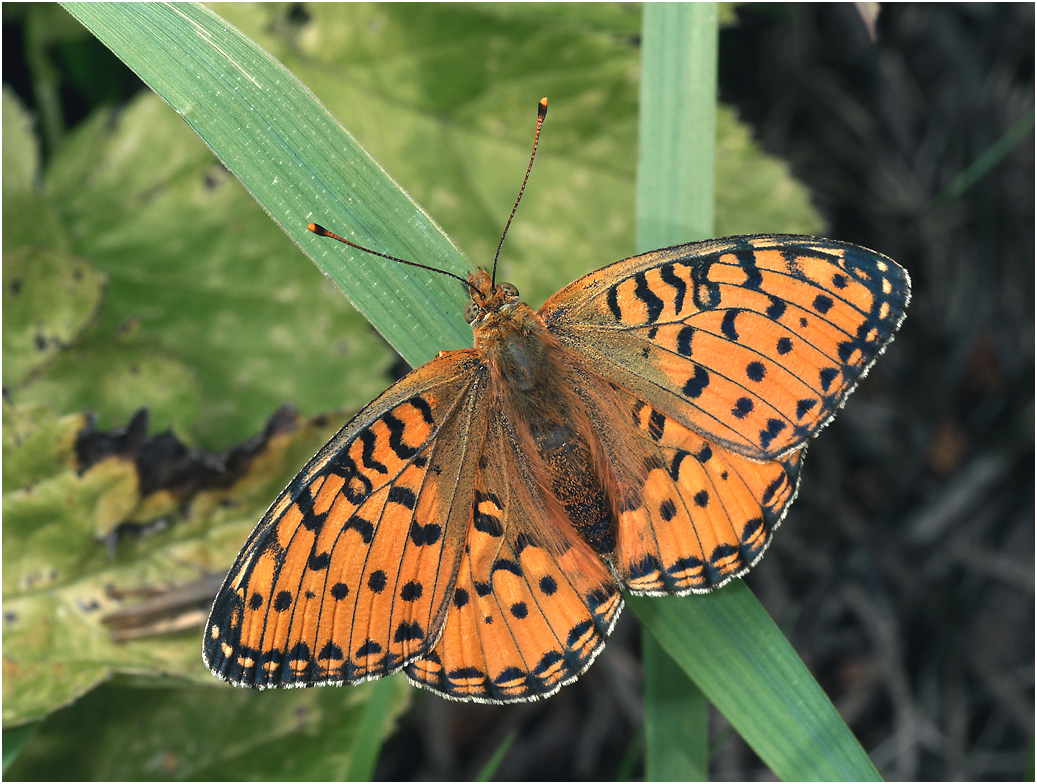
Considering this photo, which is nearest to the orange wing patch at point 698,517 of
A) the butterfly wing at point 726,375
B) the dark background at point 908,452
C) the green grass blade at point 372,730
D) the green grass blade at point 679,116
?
the butterfly wing at point 726,375

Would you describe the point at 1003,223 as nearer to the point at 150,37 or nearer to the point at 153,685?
the point at 150,37

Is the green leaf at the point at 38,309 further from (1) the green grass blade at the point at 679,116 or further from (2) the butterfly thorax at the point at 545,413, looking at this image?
(1) the green grass blade at the point at 679,116

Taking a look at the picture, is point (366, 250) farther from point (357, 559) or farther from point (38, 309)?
point (38, 309)

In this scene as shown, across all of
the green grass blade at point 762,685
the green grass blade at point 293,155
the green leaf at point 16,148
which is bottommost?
the green grass blade at point 762,685

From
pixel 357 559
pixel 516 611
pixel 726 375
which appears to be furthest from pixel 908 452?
pixel 357 559

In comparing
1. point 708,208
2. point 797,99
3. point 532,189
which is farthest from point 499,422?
point 797,99

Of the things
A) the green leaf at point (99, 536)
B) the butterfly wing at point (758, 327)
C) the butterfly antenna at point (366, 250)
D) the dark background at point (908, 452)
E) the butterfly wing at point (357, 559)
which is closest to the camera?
the butterfly wing at point (357, 559)
